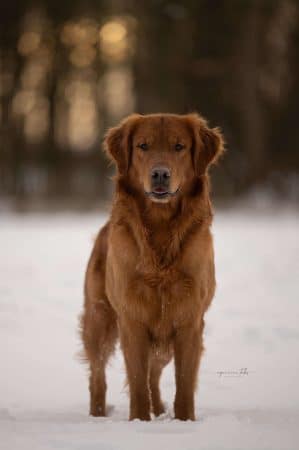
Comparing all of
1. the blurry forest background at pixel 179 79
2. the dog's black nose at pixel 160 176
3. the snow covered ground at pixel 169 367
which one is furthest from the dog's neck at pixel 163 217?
the blurry forest background at pixel 179 79

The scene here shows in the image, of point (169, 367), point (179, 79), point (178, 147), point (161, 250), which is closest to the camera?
point (161, 250)

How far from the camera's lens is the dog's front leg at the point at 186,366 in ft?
14.2

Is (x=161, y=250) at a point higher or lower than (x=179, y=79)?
lower

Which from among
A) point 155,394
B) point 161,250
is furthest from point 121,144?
point 155,394

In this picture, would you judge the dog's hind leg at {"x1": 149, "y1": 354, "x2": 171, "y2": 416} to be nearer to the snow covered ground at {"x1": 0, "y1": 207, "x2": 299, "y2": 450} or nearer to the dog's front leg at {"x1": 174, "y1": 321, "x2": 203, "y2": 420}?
the snow covered ground at {"x1": 0, "y1": 207, "x2": 299, "y2": 450}

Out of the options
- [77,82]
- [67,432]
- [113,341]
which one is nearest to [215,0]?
[77,82]

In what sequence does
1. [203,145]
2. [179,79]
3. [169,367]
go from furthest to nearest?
[179,79] < [169,367] < [203,145]

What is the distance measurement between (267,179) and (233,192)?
1.12 meters

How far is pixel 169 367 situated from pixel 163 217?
7.68ft

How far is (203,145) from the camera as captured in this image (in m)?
4.81

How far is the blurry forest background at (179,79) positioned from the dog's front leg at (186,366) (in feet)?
54.0

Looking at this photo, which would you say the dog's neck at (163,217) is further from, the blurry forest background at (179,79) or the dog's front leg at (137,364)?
the blurry forest background at (179,79)

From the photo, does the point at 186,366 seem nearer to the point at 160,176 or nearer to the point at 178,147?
the point at 160,176

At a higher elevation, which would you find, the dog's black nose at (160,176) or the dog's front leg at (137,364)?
the dog's black nose at (160,176)
